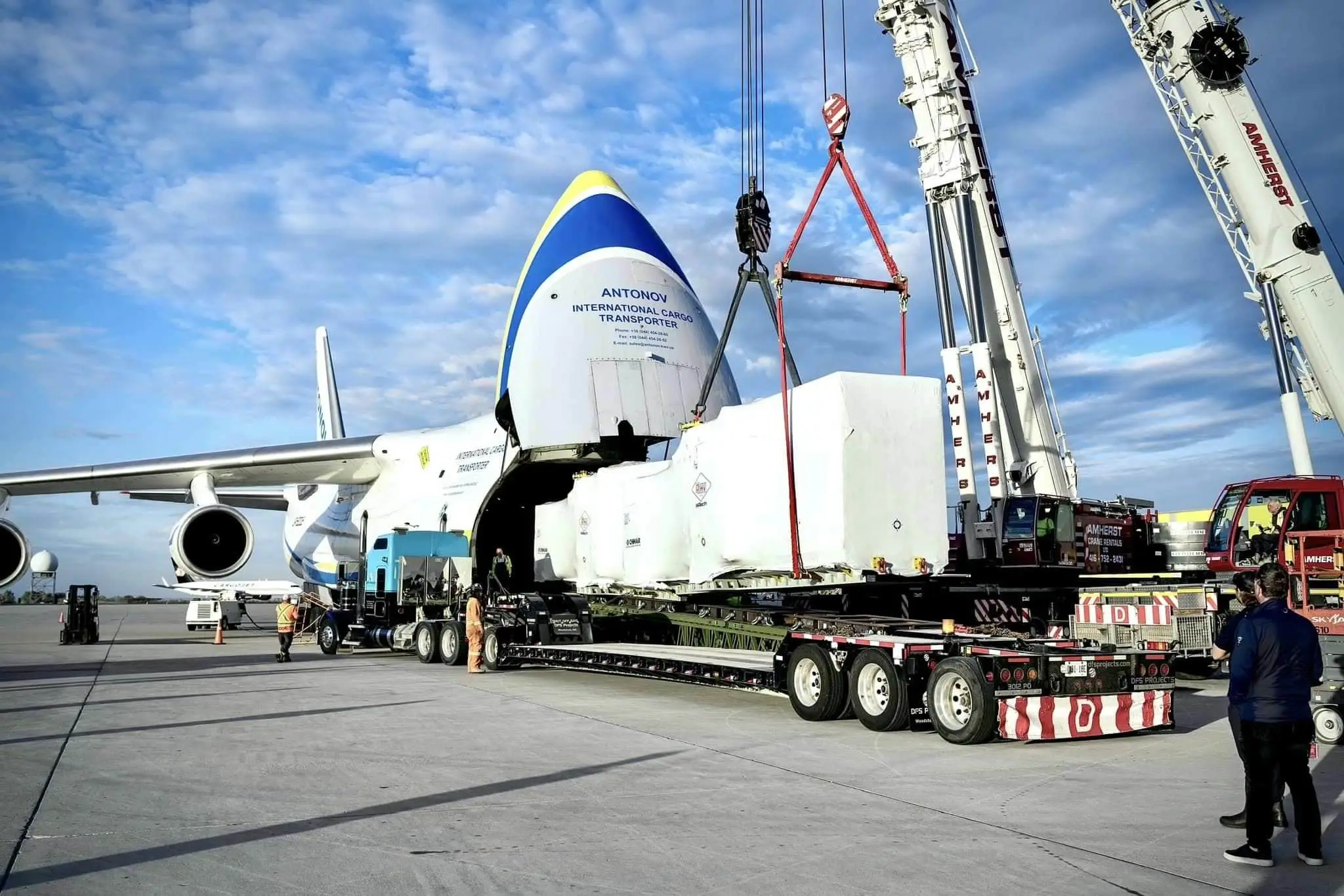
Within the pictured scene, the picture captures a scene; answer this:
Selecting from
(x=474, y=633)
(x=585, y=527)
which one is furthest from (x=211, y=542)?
(x=585, y=527)

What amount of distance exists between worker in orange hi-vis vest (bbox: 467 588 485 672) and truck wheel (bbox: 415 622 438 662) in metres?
2.01

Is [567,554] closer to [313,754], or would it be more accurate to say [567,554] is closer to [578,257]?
[578,257]

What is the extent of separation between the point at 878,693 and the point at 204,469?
19.3 m

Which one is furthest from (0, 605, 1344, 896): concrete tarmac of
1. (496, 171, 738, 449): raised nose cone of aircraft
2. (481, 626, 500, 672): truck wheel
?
(496, 171, 738, 449): raised nose cone of aircraft

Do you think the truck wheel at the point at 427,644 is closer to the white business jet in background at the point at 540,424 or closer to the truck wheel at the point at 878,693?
the white business jet in background at the point at 540,424

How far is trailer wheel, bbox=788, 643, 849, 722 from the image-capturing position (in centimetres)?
1068

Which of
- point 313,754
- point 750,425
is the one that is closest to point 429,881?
point 313,754

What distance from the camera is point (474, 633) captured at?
1714cm

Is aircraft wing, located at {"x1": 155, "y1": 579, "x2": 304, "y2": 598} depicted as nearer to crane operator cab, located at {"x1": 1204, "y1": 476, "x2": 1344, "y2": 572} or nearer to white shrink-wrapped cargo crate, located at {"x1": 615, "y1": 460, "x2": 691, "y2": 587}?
white shrink-wrapped cargo crate, located at {"x1": 615, "y1": 460, "x2": 691, "y2": 587}

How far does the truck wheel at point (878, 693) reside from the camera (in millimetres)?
9898

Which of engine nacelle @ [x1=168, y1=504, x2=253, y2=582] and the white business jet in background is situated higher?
the white business jet in background

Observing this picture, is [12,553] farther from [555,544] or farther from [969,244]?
[969,244]

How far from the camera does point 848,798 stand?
7.01m

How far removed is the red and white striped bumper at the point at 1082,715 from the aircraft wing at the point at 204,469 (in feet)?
59.6
